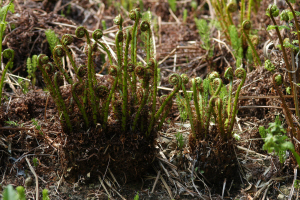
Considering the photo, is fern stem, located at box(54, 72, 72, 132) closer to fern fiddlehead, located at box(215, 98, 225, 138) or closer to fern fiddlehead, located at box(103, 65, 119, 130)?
fern fiddlehead, located at box(103, 65, 119, 130)

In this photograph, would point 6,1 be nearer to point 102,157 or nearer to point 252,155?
point 102,157

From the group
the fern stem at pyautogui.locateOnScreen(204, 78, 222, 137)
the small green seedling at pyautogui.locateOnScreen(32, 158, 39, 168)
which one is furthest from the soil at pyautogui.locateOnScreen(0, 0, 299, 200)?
the fern stem at pyautogui.locateOnScreen(204, 78, 222, 137)

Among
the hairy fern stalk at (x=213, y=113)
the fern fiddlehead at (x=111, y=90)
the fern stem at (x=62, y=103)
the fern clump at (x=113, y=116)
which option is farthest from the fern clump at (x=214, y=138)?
the fern stem at (x=62, y=103)

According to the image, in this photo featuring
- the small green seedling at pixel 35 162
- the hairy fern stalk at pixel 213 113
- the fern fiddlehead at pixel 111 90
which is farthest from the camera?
the small green seedling at pixel 35 162

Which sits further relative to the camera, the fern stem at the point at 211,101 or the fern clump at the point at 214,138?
the fern clump at the point at 214,138

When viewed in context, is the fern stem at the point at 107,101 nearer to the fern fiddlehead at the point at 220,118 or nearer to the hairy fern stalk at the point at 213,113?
the hairy fern stalk at the point at 213,113

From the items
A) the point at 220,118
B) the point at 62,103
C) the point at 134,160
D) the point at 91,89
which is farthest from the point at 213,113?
the point at 62,103

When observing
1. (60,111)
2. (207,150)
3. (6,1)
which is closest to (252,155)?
(207,150)

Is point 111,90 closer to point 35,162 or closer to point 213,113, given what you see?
point 213,113
